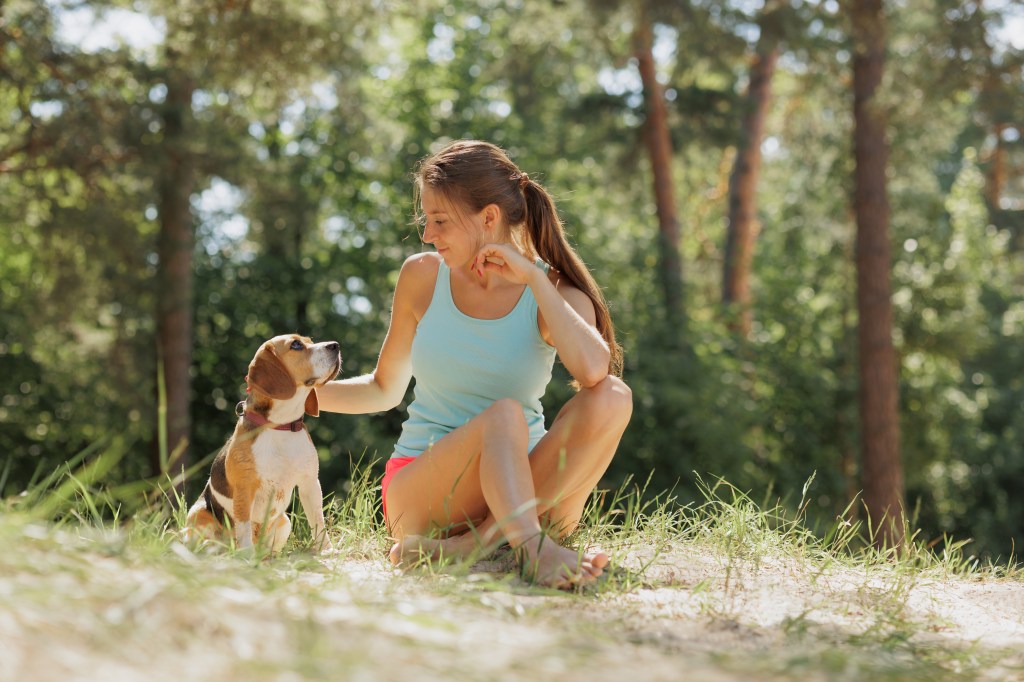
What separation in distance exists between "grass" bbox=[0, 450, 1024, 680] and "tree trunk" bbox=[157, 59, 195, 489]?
8383 mm

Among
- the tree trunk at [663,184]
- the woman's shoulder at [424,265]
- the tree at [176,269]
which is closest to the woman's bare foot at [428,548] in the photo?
the woman's shoulder at [424,265]

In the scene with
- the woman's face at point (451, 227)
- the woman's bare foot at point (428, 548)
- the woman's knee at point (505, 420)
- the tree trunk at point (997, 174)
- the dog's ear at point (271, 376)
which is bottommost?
the woman's bare foot at point (428, 548)

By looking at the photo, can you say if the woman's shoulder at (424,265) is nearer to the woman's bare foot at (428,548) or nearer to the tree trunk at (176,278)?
the woman's bare foot at (428,548)

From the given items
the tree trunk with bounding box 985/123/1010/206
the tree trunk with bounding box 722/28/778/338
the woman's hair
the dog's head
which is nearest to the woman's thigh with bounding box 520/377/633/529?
the woman's hair

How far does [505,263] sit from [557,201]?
532cm

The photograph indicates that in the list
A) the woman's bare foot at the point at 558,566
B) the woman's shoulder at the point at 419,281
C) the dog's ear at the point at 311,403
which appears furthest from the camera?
the woman's shoulder at the point at 419,281

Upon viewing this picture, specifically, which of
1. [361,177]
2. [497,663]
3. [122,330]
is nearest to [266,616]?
[497,663]

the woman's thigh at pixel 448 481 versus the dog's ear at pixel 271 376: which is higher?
the dog's ear at pixel 271 376

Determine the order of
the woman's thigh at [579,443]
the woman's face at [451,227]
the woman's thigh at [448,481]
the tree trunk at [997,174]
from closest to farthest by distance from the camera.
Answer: the woman's thigh at [448,481], the woman's thigh at [579,443], the woman's face at [451,227], the tree trunk at [997,174]

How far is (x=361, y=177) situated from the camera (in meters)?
16.3

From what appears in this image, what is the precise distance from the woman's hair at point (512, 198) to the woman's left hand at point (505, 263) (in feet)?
0.79

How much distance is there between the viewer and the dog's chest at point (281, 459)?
12.0 ft

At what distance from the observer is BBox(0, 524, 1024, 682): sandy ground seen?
193 cm

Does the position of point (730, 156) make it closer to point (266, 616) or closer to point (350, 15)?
point (350, 15)
